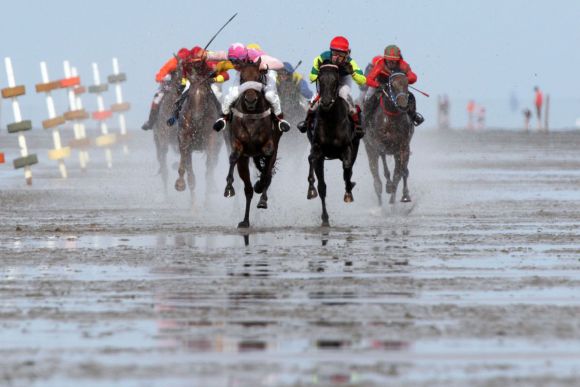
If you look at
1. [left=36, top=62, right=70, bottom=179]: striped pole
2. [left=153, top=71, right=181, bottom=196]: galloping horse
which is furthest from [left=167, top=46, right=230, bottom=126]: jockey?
[left=36, top=62, right=70, bottom=179]: striped pole

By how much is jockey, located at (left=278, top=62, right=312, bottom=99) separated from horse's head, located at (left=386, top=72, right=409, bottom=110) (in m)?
4.72

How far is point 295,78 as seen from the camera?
28.4 metres

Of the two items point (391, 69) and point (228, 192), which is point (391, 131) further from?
point (228, 192)

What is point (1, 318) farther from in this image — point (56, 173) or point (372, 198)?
point (56, 173)

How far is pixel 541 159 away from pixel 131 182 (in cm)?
1457

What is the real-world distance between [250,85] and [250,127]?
544mm

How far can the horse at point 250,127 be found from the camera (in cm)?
1905

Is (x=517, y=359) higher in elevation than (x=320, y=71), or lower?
lower

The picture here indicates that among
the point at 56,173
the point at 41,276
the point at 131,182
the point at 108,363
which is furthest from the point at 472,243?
the point at 56,173

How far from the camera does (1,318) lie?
10867mm

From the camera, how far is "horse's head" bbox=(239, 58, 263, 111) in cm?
1892

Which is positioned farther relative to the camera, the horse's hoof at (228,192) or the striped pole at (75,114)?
the striped pole at (75,114)

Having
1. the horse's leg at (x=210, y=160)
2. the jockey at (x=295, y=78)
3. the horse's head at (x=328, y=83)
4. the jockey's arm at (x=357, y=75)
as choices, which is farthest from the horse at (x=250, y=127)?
the jockey at (x=295, y=78)

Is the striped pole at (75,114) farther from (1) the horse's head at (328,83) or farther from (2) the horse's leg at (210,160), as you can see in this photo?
(1) the horse's head at (328,83)
